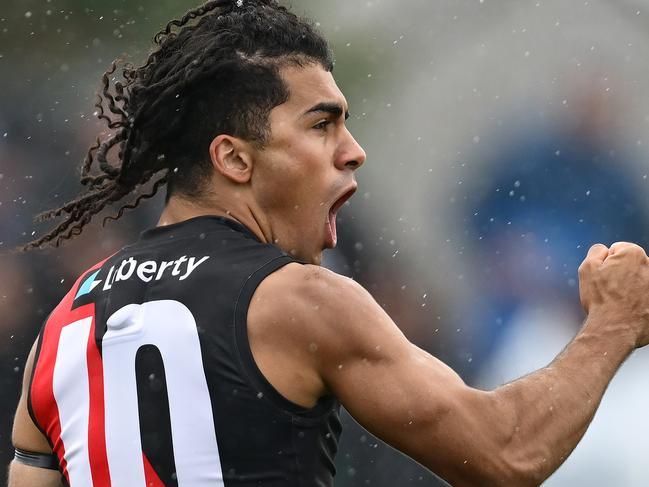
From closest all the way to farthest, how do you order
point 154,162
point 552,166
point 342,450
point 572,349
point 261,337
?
point 261,337
point 572,349
point 154,162
point 342,450
point 552,166

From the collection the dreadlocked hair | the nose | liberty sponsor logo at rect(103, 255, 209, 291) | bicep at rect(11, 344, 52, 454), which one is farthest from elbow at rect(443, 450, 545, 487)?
bicep at rect(11, 344, 52, 454)

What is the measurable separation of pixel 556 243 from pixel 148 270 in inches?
157

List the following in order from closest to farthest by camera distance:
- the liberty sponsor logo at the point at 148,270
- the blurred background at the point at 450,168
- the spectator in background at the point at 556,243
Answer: the liberty sponsor logo at the point at 148,270, the spectator in background at the point at 556,243, the blurred background at the point at 450,168

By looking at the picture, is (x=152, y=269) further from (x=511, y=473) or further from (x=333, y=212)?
(x=511, y=473)

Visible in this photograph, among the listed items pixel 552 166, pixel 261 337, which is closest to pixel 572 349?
pixel 261 337

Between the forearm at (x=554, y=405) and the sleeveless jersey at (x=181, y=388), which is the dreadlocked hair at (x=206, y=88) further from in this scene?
the forearm at (x=554, y=405)

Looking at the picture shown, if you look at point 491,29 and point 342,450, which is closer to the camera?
point 342,450

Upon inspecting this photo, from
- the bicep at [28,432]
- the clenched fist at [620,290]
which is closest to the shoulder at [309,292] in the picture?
the clenched fist at [620,290]

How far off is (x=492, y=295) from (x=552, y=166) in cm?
96

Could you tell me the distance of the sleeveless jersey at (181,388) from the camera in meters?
2.29

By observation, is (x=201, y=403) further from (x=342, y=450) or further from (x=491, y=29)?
(x=491, y=29)

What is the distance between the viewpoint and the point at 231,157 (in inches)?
108

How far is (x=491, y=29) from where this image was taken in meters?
6.74

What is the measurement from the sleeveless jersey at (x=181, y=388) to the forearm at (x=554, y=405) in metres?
0.40
